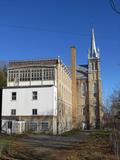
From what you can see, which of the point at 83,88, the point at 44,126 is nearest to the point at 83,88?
the point at 83,88

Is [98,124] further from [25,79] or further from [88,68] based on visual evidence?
[25,79]

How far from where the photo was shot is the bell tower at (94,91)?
79.4 m

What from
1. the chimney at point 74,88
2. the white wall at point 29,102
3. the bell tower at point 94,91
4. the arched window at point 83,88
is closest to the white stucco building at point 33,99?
the white wall at point 29,102

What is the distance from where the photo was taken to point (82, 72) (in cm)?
8675

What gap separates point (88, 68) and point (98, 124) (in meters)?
15.5

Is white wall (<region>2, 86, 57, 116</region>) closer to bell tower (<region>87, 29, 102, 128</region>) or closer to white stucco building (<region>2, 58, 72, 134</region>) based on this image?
white stucco building (<region>2, 58, 72, 134</region>)

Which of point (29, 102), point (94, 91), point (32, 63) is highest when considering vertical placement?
point (32, 63)

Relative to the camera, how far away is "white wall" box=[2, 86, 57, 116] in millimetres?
53938

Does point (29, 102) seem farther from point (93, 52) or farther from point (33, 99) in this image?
point (93, 52)

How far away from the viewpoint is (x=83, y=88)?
274 ft

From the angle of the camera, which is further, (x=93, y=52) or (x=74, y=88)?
(x=93, y=52)

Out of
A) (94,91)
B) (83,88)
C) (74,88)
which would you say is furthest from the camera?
(83,88)

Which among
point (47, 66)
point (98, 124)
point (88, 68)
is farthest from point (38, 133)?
point (88, 68)

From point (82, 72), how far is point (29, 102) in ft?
114
